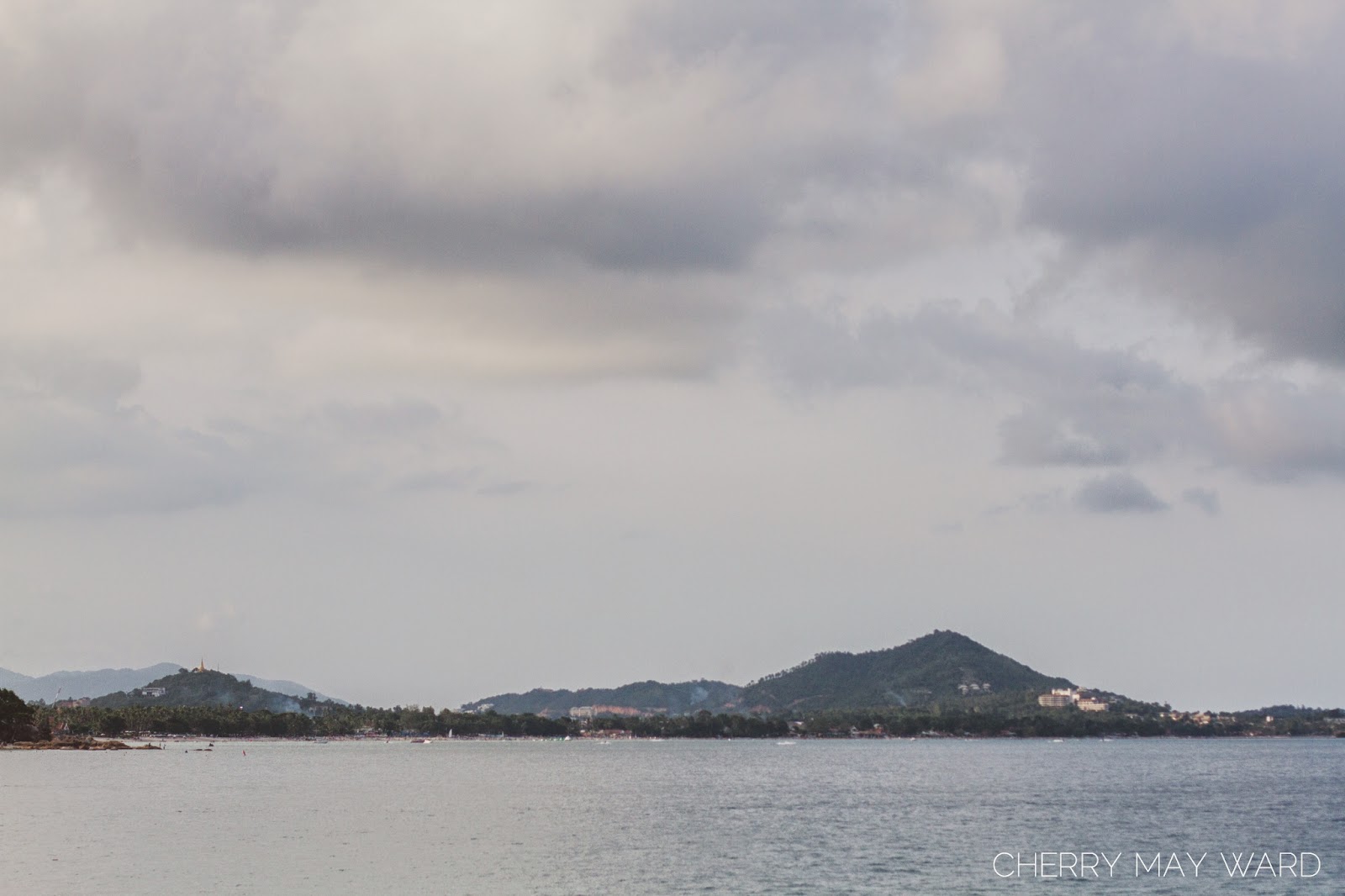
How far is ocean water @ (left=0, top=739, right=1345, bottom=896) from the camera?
2837 inches

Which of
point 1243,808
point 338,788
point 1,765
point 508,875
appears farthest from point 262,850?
point 1,765

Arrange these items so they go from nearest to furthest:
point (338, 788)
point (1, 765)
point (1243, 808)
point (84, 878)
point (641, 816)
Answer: point (84, 878), point (641, 816), point (1243, 808), point (338, 788), point (1, 765)

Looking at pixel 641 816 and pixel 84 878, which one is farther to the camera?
pixel 641 816

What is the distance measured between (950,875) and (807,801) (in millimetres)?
61248

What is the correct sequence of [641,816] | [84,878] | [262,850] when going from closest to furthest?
[84,878] → [262,850] → [641,816]

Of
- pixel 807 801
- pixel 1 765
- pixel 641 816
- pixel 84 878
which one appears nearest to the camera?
pixel 84 878

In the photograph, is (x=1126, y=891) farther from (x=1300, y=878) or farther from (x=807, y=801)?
(x=807, y=801)

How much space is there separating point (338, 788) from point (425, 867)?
270 feet

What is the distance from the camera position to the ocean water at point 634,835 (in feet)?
236

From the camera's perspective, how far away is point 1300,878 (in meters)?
75.9

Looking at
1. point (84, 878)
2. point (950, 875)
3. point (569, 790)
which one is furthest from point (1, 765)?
point (950, 875)

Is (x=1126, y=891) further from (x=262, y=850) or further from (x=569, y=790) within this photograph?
(x=569, y=790)

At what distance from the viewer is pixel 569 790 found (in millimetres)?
161750

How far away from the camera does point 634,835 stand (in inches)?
3900
